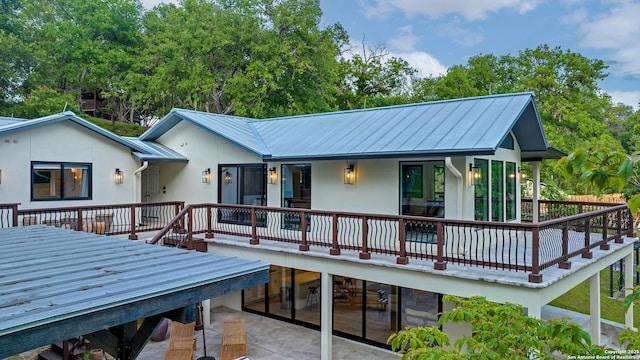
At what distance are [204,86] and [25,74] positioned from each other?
1268 centimetres

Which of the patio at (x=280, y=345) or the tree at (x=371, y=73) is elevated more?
the tree at (x=371, y=73)

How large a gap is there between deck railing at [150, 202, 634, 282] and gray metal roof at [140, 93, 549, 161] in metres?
1.79

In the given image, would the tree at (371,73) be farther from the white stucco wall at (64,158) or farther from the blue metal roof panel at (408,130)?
the white stucco wall at (64,158)

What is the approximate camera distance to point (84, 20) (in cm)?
2980

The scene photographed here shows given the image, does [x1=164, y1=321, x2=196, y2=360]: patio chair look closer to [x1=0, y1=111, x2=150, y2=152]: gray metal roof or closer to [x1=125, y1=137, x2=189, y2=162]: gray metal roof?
[x1=125, y1=137, x2=189, y2=162]: gray metal roof

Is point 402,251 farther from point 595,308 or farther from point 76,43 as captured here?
point 76,43

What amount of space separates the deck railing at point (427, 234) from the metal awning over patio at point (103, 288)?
16.3 feet

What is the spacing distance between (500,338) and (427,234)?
588cm

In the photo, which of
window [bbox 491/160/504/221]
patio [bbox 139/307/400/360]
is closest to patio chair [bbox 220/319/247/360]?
patio [bbox 139/307/400/360]

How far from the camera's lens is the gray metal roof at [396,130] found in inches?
379

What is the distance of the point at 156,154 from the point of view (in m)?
14.5

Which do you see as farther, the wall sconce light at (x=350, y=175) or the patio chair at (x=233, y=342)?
the wall sconce light at (x=350, y=175)

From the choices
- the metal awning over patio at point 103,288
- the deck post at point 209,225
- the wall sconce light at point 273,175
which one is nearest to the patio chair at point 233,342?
the deck post at point 209,225

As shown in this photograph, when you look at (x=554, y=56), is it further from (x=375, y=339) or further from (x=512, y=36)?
(x=375, y=339)
